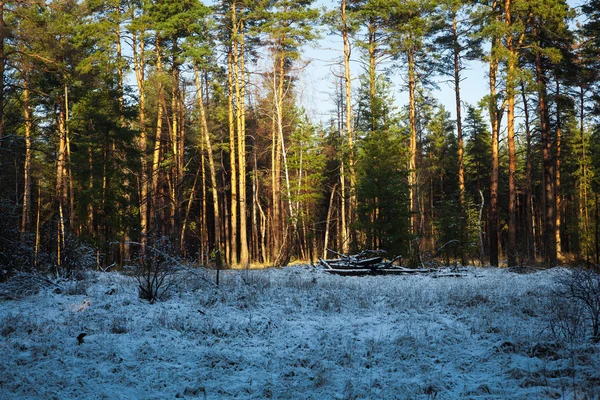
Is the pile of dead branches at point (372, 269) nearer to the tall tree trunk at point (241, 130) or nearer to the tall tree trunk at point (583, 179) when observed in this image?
the tall tree trunk at point (241, 130)

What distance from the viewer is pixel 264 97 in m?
29.6

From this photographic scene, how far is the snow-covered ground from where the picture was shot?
517 centimetres

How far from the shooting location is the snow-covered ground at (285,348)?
203 inches

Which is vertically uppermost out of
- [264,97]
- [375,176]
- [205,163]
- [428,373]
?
[264,97]

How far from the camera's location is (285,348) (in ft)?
21.4

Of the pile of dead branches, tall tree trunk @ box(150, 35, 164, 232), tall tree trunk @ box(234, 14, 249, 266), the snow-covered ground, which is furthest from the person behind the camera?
tall tree trunk @ box(234, 14, 249, 266)

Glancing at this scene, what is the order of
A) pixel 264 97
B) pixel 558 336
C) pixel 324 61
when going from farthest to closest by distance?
1. pixel 264 97
2. pixel 324 61
3. pixel 558 336

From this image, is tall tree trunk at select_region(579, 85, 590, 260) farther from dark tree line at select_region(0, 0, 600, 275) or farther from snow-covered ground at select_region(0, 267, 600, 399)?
snow-covered ground at select_region(0, 267, 600, 399)

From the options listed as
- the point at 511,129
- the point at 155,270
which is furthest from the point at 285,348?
the point at 511,129

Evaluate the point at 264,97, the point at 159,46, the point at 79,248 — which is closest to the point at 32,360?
the point at 79,248

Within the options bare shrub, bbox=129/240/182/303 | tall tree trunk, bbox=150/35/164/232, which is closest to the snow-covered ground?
bare shrub, bbox=129/240/182/303

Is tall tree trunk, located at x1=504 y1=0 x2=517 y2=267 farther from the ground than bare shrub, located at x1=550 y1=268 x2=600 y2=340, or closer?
farther from the ground

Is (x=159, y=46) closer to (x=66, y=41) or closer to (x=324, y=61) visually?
(x=66, y=41)

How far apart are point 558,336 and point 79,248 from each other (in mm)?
10892
